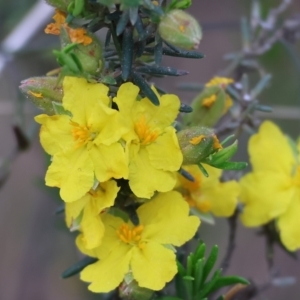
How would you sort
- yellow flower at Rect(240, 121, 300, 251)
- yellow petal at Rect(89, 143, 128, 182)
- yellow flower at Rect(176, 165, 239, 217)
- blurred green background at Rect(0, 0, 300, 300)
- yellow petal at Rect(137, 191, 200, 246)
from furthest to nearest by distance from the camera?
blurred green background at Rect(0, 0, 300, 300) → yellow flower at Rect(240, 121, 300, 251) → yellow flower at Rect(176, 165, 239, 217) → yellow petal at Rect(137, 191, 200, 246) → yellow petal at Rect(89, 143, 128, 182)

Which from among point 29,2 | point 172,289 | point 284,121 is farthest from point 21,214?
point 172,289

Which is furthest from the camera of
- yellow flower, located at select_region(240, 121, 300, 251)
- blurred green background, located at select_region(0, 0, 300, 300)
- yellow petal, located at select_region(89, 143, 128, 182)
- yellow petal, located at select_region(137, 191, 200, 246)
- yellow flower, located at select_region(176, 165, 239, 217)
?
blurred green background, located at select_region(0, 0, 300, 300)

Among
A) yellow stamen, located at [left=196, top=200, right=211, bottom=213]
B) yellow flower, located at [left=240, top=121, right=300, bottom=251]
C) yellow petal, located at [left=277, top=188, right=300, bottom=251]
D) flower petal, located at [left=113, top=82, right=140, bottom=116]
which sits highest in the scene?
flower petal, located at [left=113, top=82, right=140, bottom=116]

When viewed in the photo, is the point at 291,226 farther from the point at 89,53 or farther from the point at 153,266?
the point at 89,53

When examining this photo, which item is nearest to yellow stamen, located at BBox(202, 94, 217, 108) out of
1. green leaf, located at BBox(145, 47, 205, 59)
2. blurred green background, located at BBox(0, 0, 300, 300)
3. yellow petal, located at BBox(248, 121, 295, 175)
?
yellow petal, located at BBox(248, 121, 295, 175)

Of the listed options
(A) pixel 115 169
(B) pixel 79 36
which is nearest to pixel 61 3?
(B) pixel 79 36

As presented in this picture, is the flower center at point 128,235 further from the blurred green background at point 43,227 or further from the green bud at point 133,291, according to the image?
the blurred green background at point 43,227

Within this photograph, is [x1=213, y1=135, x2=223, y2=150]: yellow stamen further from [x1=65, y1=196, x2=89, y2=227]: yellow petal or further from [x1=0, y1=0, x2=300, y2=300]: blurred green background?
[x1=0, y1=0, x2=300, y2=300]: blurred green background
